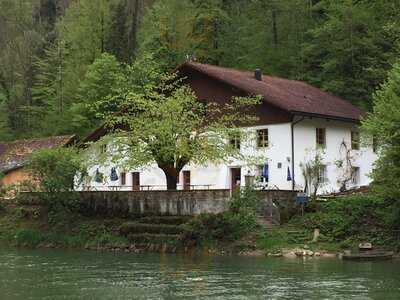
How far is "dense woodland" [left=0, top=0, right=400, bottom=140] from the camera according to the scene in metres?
58.8

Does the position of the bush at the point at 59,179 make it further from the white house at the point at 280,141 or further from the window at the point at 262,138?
the window at the point at 262,138

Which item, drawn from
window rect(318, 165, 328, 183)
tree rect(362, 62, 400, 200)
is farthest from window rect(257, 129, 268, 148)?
tree rect(362, 62, 400, 200)

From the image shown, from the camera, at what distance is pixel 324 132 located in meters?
48.4

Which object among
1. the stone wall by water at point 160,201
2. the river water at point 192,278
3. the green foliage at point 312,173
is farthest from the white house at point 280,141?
the river water at point 192,278

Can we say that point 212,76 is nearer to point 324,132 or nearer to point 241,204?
point 324,132

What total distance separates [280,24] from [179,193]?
35258mm

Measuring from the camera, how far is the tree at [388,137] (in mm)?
34469

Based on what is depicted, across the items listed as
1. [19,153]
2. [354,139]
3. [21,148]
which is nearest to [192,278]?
[354,139]

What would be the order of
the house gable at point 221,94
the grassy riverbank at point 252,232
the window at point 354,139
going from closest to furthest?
the grassy riverbank at point 252,232
the house gable at point 221,94
the window at point 354,139

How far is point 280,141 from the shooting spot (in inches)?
1810

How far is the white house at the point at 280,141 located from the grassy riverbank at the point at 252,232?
21.2 feet

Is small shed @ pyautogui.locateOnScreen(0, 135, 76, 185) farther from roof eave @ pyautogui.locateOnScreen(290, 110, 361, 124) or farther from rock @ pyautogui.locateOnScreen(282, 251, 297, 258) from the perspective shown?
rock @ pyautogui.locateOnScreen(282, 251, 297, 258)

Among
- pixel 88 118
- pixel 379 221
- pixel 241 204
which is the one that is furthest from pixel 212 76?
pixel 88 118

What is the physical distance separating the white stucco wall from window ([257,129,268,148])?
10.8 inches
